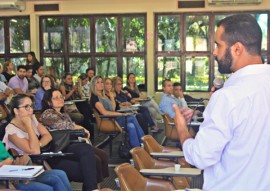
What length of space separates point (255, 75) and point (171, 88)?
625cm

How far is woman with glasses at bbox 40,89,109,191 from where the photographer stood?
384cm

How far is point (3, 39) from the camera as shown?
10781mm

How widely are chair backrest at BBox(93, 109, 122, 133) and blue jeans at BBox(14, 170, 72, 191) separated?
8.40 ft

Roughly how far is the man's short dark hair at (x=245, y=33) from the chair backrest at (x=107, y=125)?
4629 mm

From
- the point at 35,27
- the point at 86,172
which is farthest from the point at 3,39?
the point at 86,172

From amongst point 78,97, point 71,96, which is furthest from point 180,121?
point 78,97

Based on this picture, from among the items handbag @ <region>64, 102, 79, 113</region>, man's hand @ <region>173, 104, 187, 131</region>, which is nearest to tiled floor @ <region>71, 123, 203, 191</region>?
handbag @ <region>64, 102, 79, 113</region>

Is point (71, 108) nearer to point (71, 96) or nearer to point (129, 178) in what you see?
point (71, 96)

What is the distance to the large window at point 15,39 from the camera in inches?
416

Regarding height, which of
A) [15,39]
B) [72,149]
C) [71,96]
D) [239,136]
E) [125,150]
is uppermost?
[15,39]

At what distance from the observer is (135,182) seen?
2695 millimetres

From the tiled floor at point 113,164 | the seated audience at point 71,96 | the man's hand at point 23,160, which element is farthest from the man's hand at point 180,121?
the seated audience at point 71,96

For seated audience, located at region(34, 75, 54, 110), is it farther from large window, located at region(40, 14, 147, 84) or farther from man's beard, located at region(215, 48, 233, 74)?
man's beard, located at region(215, 48, 233, 74)

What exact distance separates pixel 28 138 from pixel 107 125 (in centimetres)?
242
